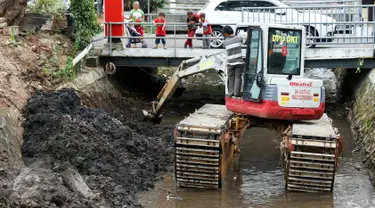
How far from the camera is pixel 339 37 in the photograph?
20.4 m

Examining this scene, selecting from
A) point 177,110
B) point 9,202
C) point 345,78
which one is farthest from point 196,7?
point 9,202

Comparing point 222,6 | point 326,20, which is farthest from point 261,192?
point 222,6

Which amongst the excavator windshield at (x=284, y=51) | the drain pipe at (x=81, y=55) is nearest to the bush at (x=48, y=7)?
the drain pipe at (x=81, y=55)

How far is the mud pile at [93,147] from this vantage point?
13.1m

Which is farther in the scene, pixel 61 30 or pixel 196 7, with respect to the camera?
pixel 196 7

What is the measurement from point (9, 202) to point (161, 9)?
23.9 metres

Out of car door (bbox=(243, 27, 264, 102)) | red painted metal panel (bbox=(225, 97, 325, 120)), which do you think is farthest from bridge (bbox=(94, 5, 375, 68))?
red painted metal panel (bbox=(225, 97, 325, 120))

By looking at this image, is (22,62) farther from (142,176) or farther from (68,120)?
(142,176)

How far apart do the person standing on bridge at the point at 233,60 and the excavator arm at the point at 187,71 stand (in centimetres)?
106

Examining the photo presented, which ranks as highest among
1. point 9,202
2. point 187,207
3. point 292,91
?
point 292,91

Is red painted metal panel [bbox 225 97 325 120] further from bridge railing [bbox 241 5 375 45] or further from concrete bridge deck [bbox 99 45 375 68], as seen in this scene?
concrete bridge deck [bbox 99 45 375 68]

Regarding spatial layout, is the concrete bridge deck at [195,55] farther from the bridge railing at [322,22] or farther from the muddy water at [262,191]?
the muddy water at [262,191]

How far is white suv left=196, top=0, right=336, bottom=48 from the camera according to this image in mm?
21406

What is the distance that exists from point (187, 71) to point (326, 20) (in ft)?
18.6
